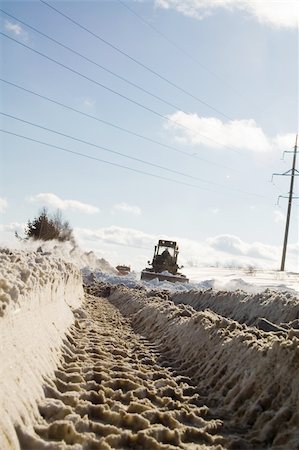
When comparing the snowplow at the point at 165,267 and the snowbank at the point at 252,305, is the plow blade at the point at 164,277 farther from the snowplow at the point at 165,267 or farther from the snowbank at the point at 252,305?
the snowbank at the point at 252,305

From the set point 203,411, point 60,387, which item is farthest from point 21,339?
point 203,411

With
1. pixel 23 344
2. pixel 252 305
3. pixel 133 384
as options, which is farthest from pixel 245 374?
pixel 252 305

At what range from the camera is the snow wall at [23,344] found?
136 inches

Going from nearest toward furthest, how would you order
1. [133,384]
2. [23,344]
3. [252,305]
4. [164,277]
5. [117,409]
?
1. [117,409]
2. [23,344]
3. [133,384]
4. [252,305]
5. [164,277]

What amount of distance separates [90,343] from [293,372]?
3.37 meters

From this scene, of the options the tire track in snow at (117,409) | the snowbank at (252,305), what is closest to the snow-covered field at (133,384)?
the tire track in snow at (117,409)

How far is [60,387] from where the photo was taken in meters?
4.60

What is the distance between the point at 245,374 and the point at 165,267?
82.7 feet

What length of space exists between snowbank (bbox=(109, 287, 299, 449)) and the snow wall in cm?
161

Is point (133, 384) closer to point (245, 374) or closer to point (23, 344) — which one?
point (245, 374)

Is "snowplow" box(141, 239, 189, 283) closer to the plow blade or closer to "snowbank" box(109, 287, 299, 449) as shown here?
the plow blade

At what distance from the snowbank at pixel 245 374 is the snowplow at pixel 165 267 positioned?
2090 cm

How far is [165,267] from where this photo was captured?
3023 cm

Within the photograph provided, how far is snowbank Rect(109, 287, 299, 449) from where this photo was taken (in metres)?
4.00
